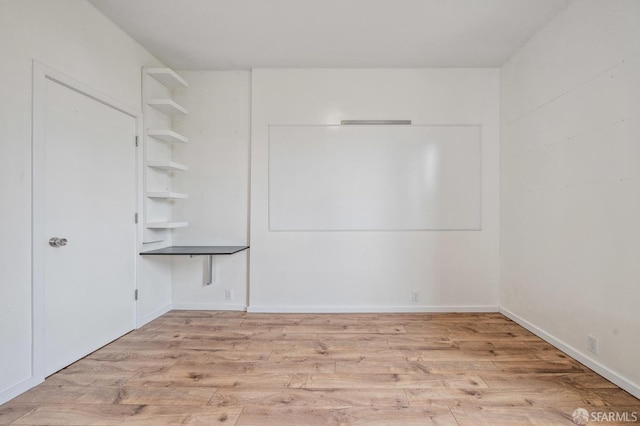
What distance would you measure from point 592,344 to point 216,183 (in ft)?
12.8

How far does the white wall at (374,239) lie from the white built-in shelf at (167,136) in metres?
0.83

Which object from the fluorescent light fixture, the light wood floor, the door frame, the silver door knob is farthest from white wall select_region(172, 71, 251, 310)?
the door frame

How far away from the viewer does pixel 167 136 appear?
10.0ft

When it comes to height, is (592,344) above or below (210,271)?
below

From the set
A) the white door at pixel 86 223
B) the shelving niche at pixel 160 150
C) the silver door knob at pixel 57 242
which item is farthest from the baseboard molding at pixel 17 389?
the shelving niche at pixel 160 150

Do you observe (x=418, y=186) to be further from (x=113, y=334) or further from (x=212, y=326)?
(x=113, y=334)

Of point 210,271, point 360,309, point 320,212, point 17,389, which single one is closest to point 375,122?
point 320,212

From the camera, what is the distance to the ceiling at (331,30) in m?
2.35

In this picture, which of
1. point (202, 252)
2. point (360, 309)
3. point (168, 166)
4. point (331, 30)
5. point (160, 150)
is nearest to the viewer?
point (331, 30)

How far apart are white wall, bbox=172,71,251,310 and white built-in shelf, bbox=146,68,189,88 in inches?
6.7

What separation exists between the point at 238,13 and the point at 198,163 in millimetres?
1716

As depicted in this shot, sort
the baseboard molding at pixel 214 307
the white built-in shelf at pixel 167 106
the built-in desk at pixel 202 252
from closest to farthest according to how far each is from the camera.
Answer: the built-in desk at pixel 202 252 → the white built-in shelf at pixel 167 106 → the baseboard molding at pixel 214 307

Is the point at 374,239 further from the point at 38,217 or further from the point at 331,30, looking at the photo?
the point at 38,217

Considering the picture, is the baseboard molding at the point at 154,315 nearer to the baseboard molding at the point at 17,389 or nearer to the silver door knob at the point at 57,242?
the baseboard molding at the point at 17,389
